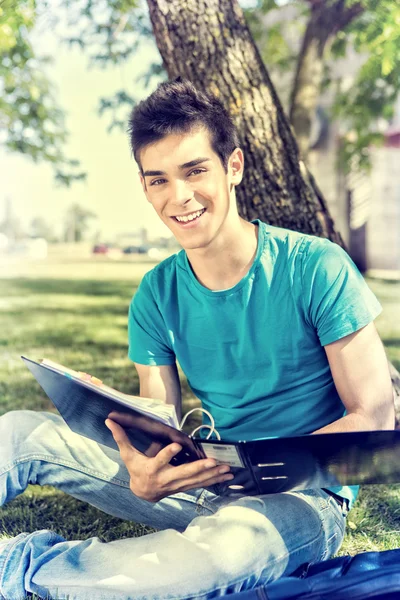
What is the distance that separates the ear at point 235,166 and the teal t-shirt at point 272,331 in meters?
0.16

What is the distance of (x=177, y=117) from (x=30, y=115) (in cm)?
584

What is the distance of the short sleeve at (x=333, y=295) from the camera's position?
68.6 inches

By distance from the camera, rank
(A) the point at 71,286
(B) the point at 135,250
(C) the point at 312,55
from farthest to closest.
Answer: (B) the point at 135,250
(A) the point at 71,286
(C) the point at 312,55

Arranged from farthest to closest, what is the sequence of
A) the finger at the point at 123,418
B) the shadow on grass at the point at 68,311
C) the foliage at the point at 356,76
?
the shadow on grass at the point at 68,311 → the foliage at the point at 356,76 → the finger at the point at 123,418

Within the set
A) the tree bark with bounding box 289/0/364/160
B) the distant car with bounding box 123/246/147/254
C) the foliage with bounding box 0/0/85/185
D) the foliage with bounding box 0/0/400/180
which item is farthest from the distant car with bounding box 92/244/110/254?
the tree bark with bounding box 289/0/364/160

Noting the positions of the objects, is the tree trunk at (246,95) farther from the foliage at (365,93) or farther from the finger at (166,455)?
the foliage at (365,93)

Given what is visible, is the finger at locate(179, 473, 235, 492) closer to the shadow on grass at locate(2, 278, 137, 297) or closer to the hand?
the hand

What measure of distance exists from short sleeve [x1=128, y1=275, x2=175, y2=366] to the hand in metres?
0.42

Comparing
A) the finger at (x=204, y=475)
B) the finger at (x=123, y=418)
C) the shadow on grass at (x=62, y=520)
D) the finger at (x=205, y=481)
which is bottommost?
the shadow on grass at (x=62, y=520)

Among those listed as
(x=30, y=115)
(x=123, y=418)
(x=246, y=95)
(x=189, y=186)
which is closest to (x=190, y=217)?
(x=189, y=186)

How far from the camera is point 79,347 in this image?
5824 mm

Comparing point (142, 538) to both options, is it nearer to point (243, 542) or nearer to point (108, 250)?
point (243, 542)

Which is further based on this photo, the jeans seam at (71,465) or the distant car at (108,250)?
the distant car at (108,250)

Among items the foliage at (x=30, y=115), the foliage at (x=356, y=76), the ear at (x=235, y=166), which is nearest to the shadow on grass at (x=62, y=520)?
the ear at (x=235, y=166)
